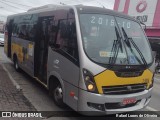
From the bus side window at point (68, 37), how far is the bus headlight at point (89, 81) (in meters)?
0.46

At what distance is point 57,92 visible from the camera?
21.9 feet

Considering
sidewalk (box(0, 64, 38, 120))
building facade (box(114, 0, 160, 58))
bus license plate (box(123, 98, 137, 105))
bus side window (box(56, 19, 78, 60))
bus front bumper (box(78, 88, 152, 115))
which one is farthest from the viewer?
building facade (box(114, 0, 160, 58))

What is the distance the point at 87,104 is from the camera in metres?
5.43

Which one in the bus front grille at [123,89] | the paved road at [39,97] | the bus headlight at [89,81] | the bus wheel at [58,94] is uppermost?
the bus headlight at [89,81]

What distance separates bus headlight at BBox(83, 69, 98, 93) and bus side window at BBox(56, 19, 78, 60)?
0.46 metres

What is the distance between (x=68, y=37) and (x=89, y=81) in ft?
4.27

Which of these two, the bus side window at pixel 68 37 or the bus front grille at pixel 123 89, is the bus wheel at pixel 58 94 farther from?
the bus front grille at pixel 123 89

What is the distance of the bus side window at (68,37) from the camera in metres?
5.89

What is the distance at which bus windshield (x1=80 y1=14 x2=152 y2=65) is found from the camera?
5730 millimetres

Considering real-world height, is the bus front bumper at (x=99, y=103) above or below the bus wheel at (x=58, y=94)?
above

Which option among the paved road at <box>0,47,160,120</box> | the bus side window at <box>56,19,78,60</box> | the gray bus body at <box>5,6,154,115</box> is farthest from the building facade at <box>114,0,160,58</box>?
the bus side window at <box>56,19,78,60</box>

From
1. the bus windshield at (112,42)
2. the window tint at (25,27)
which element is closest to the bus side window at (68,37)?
the bus windshield at (112,42)

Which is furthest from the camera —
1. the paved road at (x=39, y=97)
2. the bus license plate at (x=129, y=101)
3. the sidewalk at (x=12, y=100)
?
the paved road at (x=39, y=97)

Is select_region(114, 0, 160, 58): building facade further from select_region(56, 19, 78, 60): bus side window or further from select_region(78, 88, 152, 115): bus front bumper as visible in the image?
select_region(78, 88, 152, 115): bus front bumper
